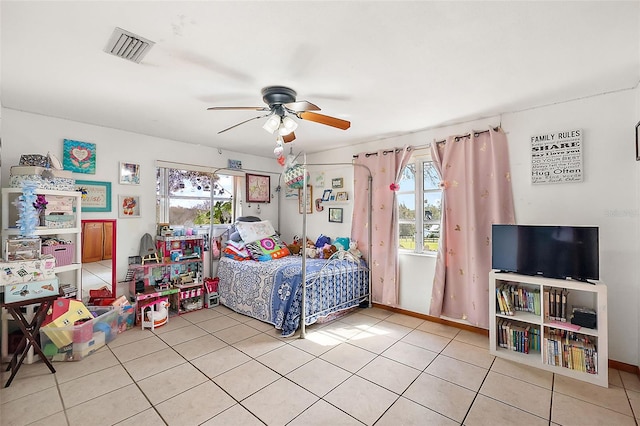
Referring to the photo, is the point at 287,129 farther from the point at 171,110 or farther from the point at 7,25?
the point at 7,25

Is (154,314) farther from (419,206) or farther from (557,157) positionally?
(557,157)

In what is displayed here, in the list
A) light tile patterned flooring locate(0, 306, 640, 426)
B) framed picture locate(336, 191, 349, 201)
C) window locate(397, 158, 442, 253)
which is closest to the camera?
light tile patterned flooring locate(0, 306, 640, 426)

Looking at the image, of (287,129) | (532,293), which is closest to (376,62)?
(287,129)

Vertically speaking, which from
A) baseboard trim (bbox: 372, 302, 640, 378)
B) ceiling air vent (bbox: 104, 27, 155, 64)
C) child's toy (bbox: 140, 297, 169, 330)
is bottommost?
baseboard trim (bbox: 372, 302, 640, 378)

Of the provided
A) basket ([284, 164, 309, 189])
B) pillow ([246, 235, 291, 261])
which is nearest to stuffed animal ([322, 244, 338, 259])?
pillow ([246, 235, 291, 261])

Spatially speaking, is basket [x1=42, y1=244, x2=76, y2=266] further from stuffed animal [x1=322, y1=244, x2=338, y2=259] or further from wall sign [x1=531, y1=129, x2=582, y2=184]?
wall sign [x1=531, y1=129, x2=582, y2=184]

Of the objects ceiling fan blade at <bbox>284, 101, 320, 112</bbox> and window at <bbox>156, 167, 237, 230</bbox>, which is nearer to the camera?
ceiling fan blade at <bbox>284, 101, 320, 112</bbox>

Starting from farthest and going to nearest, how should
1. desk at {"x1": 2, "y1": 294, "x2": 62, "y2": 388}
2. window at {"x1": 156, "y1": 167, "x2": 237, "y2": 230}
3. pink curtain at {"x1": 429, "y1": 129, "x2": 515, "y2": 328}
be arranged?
window at {"x1": 156, "y1": 167, "x2": 237, "y2": 230} → pink curtain at {"x1": 429, "y1": 129, "x2": 515, "y2": 328} → desk at {"x1": 2, "y1": 294, "x2": 62, "y2": 388}

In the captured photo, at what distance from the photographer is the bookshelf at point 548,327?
2286mm

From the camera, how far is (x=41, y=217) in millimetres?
2771

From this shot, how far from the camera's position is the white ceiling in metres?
1.50

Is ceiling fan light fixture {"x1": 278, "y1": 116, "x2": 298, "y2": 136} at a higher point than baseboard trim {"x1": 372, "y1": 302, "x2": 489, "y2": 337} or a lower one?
higher

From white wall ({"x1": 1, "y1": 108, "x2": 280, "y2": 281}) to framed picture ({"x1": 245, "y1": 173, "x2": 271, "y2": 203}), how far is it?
748mm

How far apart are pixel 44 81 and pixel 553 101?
445 centimetres
